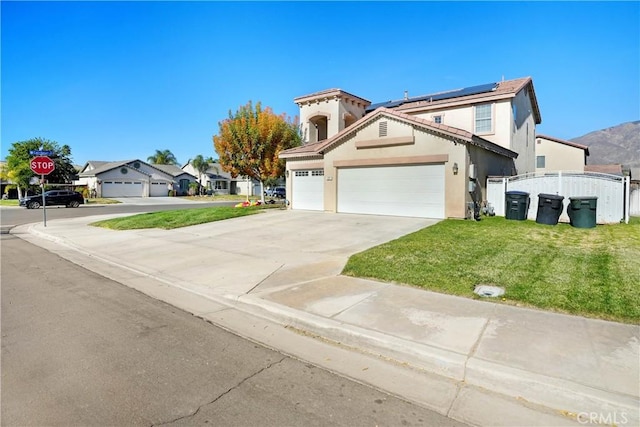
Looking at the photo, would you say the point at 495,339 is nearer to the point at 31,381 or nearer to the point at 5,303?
the point at 31,381

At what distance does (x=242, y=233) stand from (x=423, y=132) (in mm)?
8757

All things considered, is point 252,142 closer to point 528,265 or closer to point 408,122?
point 408,122

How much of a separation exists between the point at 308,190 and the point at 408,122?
7292 millimetres

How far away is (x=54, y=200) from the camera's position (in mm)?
32688

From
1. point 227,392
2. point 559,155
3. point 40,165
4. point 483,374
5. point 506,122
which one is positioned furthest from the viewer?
point 559,155

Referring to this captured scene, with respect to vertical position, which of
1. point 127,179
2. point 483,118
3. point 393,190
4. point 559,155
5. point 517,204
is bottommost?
point 517,204

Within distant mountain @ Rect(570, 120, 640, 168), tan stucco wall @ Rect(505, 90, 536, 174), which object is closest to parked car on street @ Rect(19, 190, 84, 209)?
tan stucco wall @ Rect(505, 90, 536, 174)

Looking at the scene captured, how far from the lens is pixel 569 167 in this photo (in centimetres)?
3303

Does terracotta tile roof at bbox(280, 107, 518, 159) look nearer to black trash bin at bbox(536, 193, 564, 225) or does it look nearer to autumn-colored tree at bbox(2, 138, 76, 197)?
black trash bin at bbox(536, 193, 564, 225)

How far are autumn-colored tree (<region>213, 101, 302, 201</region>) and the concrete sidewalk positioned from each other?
16426mm

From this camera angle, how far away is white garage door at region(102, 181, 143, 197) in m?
51.0

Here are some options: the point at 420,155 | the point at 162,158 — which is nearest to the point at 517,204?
the point at 420,155

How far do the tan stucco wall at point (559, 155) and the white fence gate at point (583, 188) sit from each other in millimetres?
22446

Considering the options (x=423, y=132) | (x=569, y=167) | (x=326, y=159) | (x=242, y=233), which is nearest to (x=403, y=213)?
(x=423, y=132)
